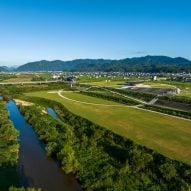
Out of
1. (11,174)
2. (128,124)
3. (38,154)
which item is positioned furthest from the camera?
(128,124)

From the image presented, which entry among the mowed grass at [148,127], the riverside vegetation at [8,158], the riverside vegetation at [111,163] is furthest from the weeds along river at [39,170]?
the mowed grass at [148,127]

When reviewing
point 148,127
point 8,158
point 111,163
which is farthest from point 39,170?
point 148,127

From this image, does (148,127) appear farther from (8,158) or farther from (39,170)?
(8,158)

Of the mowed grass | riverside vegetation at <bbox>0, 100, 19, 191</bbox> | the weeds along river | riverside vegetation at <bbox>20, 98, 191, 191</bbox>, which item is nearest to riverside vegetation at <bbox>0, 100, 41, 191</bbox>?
riverside vegetation at <bbox>0, 100, 19, 191</bbox>

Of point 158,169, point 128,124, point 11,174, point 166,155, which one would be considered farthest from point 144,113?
point 11,174

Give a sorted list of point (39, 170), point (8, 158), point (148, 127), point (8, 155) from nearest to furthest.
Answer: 1. point (39, 170)
2. point (8, 158)
3. point (8, 155)
4. point (148, 127)

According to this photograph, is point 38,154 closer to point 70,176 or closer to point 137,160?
point 70,176
